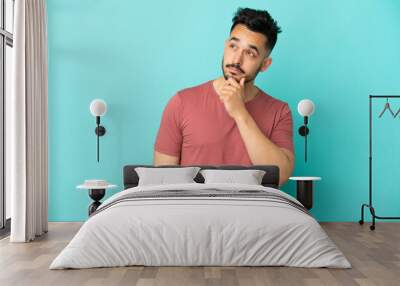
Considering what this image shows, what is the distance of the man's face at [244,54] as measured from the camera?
6.61 m

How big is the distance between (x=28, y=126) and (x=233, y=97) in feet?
7.94

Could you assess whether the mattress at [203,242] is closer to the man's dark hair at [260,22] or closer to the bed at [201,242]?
the bed at [201,242]

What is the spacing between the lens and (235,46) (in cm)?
662

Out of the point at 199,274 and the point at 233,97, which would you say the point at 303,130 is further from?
the point at 199,274

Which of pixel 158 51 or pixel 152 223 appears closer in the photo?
pixel 152 223

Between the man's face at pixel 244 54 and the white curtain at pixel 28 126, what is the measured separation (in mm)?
2170

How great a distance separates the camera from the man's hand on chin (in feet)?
21.5

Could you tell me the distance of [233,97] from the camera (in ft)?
21.7

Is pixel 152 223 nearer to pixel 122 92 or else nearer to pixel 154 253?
pixel 154 253

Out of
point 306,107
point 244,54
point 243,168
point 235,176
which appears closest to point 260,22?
point 244,54

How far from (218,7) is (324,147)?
2174 millimetres

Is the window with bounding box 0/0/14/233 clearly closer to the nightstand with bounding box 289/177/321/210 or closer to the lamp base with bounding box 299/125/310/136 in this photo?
the nightstand with bounding box 289/177/321/210

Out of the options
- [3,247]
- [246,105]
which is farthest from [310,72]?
[3,247]

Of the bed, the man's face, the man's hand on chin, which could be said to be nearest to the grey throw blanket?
the bed
